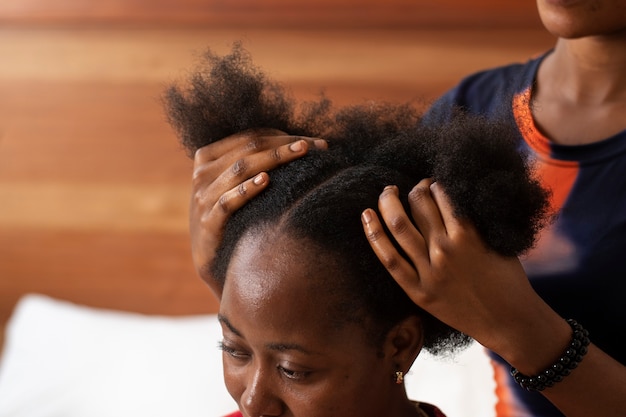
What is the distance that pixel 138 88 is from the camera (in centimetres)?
288

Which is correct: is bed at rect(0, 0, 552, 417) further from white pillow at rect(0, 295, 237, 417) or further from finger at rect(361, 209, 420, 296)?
finger at rect(361, 209, 420, 296)

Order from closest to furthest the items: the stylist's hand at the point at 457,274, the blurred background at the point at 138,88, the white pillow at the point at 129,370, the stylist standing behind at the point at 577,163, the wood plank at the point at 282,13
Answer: the stylist's hand at the point at 457,274
the stylist standing behind at the point at 577,163
the white pillow at the point at 129,370
the blurred background at the point at 138,88
the wood plank at the point at 282,13

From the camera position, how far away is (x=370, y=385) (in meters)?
0.90

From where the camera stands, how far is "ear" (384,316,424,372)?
0.92m

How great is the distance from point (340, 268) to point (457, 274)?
131mm

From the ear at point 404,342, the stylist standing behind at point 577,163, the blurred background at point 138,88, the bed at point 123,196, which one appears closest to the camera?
the ear at point 404,342

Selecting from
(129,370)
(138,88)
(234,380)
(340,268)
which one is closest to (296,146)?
(340,268)

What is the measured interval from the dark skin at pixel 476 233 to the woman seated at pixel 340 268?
21 mm

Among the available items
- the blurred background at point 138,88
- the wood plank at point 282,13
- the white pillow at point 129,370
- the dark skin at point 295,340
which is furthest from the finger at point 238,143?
the wood plank at point 282,13

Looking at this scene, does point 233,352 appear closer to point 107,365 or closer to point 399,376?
point 399,376

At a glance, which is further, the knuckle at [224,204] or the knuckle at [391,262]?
the knuckle at [224,204]

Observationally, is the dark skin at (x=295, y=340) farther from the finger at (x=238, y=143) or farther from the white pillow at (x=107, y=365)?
the white pillow at (x=107, y=365)

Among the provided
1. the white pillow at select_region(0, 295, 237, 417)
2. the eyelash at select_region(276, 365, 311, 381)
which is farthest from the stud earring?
the white pillow at select_region(0, 295, 237, 417)

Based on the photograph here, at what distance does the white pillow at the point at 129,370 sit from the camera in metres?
1.47
